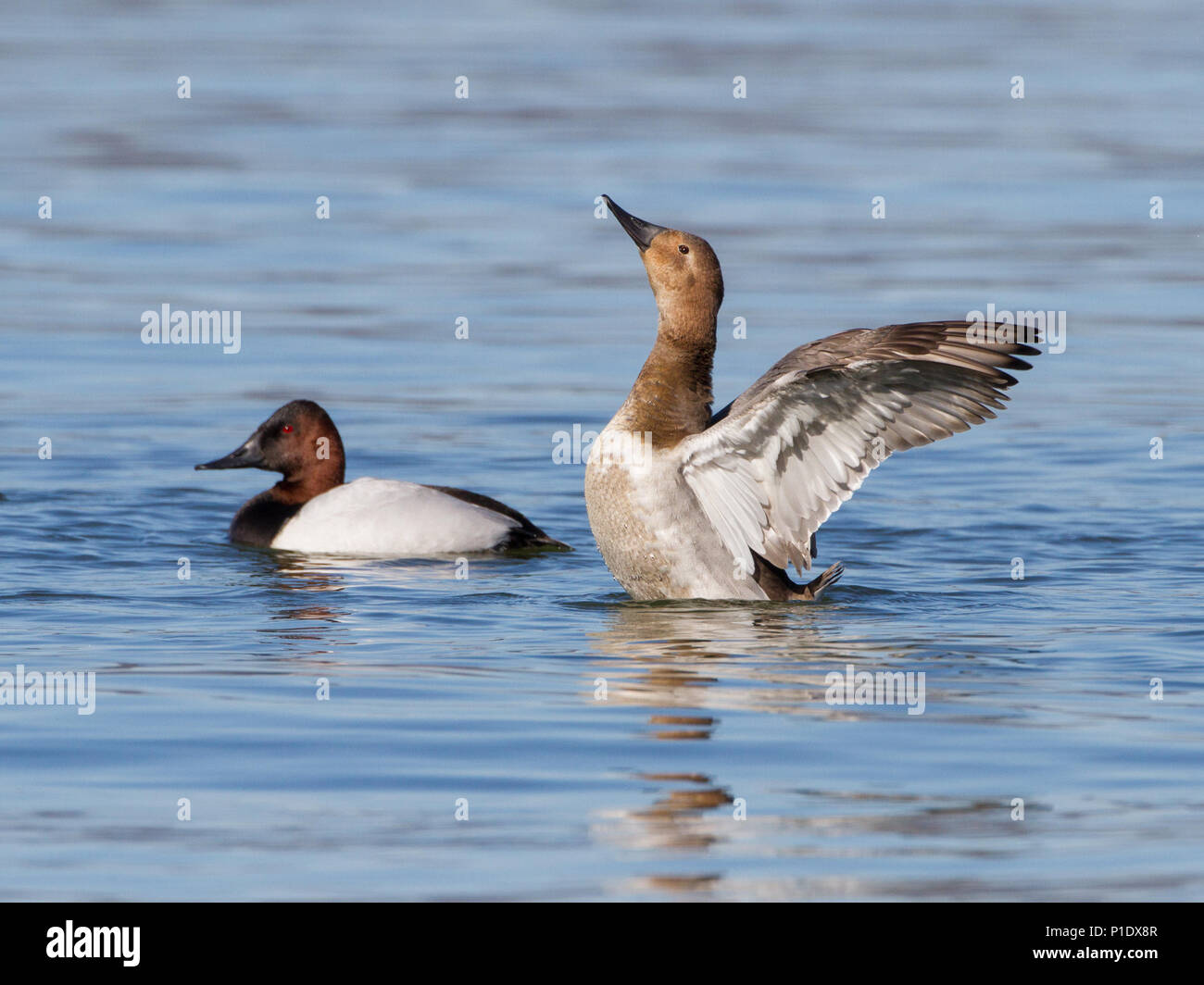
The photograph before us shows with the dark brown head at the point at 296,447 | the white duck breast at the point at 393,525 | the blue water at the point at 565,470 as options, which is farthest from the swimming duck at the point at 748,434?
the dark brown head at the point at 296,447

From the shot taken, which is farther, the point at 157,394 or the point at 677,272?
the point at 157,394

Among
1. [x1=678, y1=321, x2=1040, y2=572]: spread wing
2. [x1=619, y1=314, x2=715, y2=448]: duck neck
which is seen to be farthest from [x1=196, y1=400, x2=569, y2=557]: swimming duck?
[x1=678, y1=321, x2=1040, y2=572]: spread wing

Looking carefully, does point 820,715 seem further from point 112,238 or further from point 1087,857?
point 112,238

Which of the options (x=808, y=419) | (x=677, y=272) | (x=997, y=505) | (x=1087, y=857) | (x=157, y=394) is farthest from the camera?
(x=157, y=394)

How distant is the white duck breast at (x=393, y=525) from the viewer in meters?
11.5

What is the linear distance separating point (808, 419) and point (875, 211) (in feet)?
44.2

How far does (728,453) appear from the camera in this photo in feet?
29.9

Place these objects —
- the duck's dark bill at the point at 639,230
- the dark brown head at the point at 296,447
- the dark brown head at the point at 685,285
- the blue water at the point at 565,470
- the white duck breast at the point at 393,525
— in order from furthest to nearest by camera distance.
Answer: the dark brown head at the point at 296,447
the white duck breast at the point at 393,525
the duck's dark bill at the point at 639,230
the dark brown head at the point at 685,285
the blue water at the point at 565,470

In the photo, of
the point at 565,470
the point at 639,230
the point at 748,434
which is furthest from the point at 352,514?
the point at 748,434

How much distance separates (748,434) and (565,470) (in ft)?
16.9

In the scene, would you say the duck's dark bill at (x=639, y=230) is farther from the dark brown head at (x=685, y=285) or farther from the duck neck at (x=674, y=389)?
the duck neck at (x=674, y=389)

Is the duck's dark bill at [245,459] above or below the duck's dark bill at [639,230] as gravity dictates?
below

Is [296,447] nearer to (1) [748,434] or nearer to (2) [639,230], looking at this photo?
(2) [639,230]

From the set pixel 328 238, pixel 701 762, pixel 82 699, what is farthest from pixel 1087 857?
pixel 328 238
